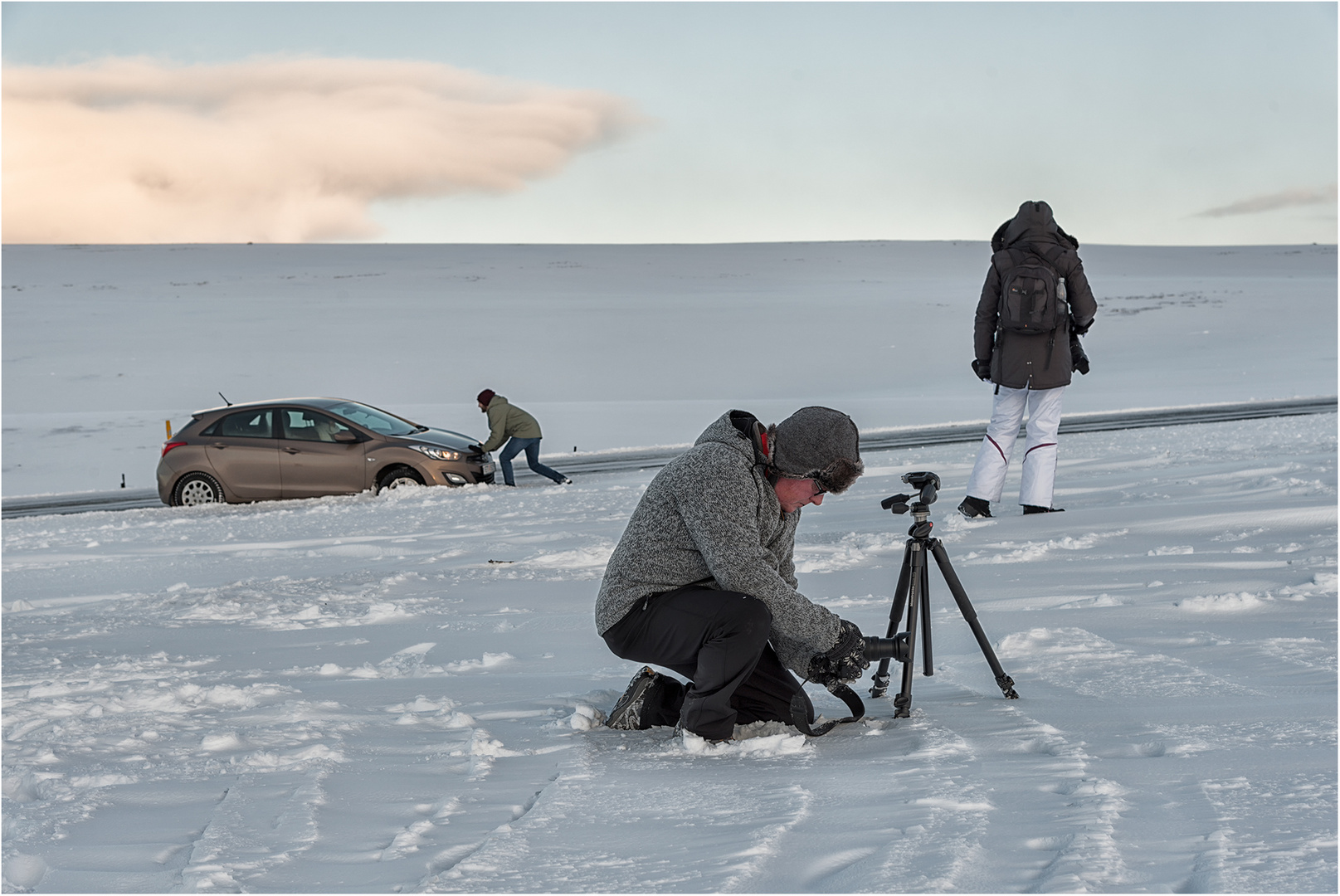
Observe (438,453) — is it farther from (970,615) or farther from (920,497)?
(920,497)

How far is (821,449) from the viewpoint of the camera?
13.3 ft

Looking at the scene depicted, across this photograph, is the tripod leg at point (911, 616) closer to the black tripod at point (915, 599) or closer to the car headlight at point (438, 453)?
the black tripod at point (915, 599)

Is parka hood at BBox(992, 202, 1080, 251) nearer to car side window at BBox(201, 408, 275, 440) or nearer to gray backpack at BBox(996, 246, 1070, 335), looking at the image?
gray backpack at BBox(996, 246, 1070, 335)

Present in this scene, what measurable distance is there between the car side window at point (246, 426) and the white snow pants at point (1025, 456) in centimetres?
894

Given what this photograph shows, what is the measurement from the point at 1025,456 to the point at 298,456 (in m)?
8.84

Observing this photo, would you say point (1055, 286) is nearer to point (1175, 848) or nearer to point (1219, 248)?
point (1175, 848)

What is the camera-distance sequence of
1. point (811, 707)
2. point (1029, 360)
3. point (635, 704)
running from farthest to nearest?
point (1029, 360) → point (635, 704) → point (811, 707)

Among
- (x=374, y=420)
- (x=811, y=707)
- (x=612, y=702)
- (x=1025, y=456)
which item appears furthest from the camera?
(x=374, y=420)

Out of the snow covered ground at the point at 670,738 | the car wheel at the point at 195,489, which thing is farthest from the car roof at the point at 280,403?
the snow covered ground at the point at 670,738

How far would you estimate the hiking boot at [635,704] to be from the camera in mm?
4570

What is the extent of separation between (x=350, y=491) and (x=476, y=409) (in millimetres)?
12003

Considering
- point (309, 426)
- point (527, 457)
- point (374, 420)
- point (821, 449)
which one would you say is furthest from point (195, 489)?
point (821, 449)

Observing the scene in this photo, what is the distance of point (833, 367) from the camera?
1299 inches

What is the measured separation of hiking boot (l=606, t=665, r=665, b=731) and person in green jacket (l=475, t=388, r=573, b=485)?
410 inches
